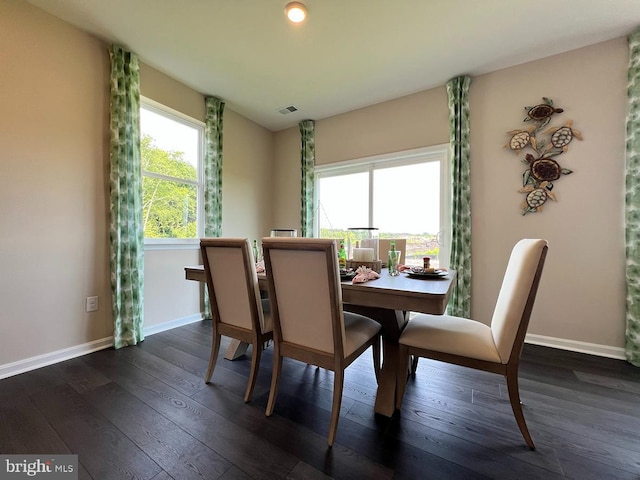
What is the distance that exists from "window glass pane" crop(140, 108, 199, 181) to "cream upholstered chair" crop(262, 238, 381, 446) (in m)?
2.23

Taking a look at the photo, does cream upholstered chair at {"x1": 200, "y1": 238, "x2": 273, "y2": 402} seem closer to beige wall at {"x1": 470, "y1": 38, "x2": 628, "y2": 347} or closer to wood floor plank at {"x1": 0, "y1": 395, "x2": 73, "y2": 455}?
wood floor plank at {"x1": 0, "y1": 395, "x2": 73, "y2": 455}

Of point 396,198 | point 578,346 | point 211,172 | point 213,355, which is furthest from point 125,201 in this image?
point 578,346

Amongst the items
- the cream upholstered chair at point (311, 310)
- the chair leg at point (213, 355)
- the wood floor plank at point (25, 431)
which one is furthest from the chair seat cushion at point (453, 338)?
the wood floor plank at point (25, 431)

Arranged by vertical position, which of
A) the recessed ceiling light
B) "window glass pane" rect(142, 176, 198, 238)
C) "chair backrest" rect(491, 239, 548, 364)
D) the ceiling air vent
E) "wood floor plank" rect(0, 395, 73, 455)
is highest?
the ceiling air vent

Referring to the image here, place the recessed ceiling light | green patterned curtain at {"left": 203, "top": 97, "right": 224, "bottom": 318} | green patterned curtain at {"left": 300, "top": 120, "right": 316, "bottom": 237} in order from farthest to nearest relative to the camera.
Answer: green patterned curtain at {"left": 300, "top": 120, "right": 316, "bottom": 237}, green patterned curtain at {"left": 203, "top": 97, "right": 224, "bottom": 318}, the recessed ceiling light

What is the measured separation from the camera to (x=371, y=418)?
146cm

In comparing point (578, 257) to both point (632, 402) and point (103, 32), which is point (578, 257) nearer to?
point (632, 402)

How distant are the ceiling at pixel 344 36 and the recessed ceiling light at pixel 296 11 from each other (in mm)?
50

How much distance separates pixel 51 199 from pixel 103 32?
4.88 ft

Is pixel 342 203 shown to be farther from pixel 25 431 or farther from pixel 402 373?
pixel 25 431

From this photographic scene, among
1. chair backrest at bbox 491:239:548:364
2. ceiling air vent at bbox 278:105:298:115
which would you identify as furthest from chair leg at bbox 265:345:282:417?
ceiling air vent at bbox 278:105:298:115

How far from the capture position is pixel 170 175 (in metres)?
2.94

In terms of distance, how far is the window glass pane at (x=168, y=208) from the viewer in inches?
108

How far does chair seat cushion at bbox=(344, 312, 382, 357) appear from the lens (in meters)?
1.37
